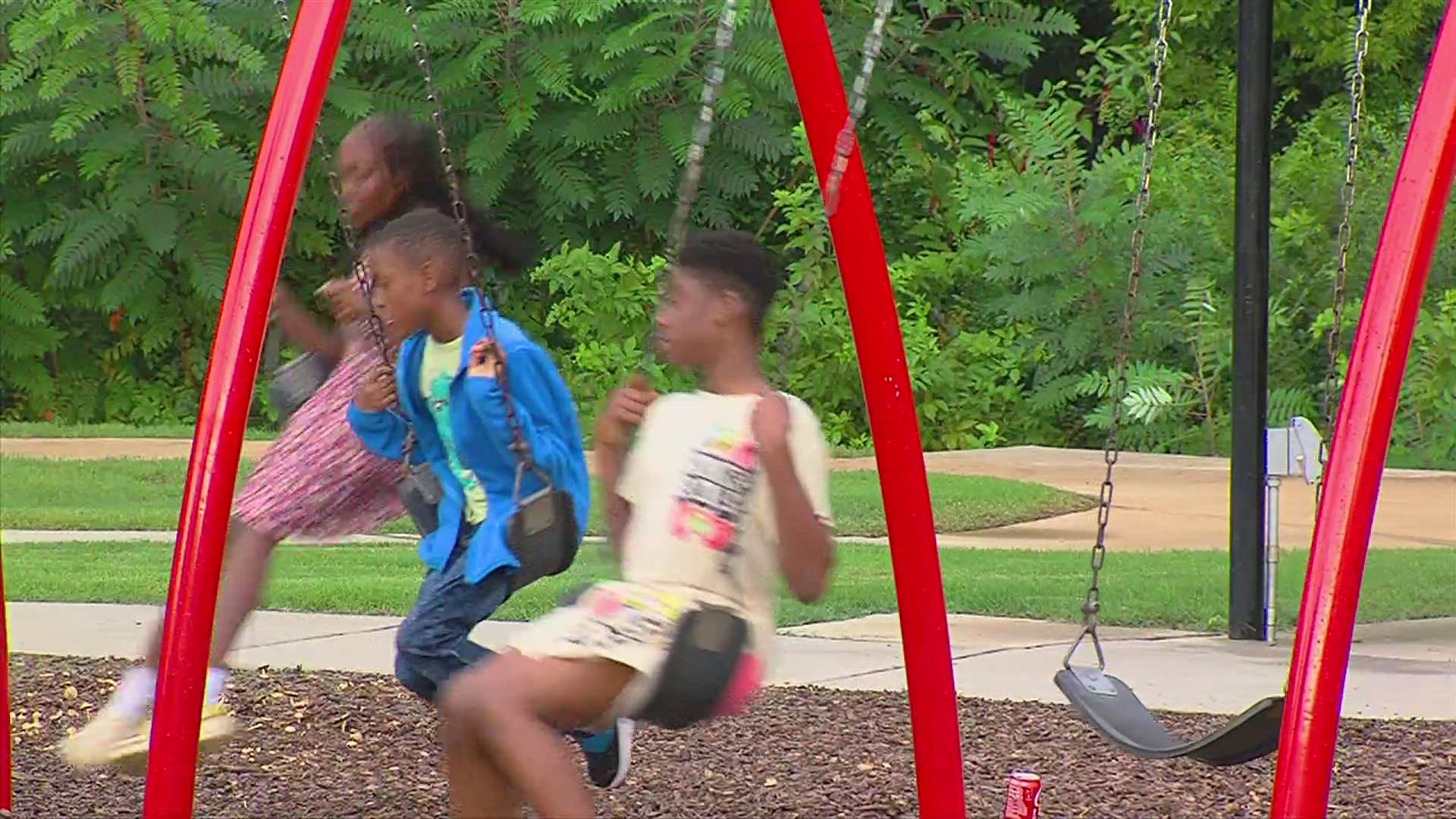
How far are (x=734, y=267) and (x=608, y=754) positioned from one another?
115 cm

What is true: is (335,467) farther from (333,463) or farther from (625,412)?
(625,412)

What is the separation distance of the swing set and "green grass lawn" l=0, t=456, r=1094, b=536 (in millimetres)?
5741

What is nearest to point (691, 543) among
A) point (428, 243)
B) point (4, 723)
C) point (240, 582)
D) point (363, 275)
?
point (363, 275)

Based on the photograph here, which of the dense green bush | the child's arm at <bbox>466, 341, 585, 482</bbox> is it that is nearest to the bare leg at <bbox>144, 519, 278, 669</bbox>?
the child's arm at <bbox>466, 341, 585, 482</bbox>

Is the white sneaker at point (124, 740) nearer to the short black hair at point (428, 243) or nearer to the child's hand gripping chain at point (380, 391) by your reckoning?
the child's hand gripping chain at point (380, 391)

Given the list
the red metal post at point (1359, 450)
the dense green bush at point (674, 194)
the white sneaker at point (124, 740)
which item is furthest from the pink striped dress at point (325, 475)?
the dense green bush at point (674, 194)

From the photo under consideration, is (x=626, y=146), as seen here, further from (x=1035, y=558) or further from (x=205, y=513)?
(x=205, y=513)

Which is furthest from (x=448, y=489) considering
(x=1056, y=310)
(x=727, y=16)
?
(x=1056, y=310)

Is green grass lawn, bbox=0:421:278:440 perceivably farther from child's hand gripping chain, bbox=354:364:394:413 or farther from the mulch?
child's hand gripping chain, bbox=354:364:394:413

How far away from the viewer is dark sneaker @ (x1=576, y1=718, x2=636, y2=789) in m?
4.07

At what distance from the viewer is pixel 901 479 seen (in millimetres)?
3662

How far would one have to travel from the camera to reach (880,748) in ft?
16.6

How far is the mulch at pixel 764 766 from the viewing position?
4.50 meters

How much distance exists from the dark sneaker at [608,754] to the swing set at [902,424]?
2.23 ft
